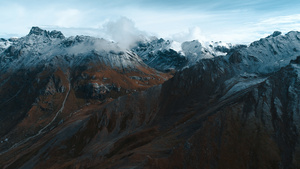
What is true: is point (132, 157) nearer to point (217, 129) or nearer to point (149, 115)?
point (217, 129)

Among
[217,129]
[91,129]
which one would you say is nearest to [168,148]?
[217,129]

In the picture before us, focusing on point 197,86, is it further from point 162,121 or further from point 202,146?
point 202,146

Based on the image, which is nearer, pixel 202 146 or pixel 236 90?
pixel 202 146

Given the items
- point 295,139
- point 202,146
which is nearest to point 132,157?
point 202,146

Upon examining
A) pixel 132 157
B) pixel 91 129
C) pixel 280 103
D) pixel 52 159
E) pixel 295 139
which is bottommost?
pixel 52 159

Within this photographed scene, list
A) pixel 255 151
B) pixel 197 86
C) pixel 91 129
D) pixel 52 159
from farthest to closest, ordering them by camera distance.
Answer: pixel 197 86
pixel 91 129
pixel 52 159
pixel 255 151

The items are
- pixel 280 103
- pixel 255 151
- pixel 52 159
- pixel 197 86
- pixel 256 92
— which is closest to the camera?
pixel 255 151

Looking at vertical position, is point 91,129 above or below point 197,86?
below

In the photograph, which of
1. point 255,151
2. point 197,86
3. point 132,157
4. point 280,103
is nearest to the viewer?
point 255,151

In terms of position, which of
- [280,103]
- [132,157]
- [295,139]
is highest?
[280,103]
